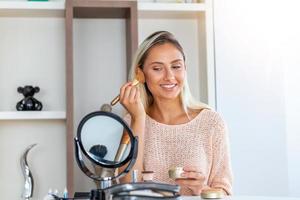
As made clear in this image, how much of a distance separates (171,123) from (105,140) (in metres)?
0.65

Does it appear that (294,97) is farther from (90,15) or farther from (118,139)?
(118,139)

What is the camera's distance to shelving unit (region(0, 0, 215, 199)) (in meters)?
1.99

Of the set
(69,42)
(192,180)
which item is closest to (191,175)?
(192,180)

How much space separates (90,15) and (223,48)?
2.06 ft

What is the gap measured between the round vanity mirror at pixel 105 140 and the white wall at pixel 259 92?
1370 millimetres

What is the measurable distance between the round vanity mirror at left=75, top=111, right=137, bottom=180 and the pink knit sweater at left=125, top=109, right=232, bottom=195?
0.48 meters

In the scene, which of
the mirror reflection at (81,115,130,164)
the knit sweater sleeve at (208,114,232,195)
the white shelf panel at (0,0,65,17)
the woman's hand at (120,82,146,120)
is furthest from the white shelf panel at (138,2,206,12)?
the mirror reflection at (81,115,130,164)

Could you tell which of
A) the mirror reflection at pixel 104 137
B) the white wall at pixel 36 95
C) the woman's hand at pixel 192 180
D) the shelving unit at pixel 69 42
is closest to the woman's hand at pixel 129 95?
the woman's hand at pixel 192 180

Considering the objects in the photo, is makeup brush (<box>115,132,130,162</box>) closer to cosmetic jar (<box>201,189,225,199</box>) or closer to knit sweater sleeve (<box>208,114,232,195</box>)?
cosmetic jar (<box>201,189,225,199</box>)

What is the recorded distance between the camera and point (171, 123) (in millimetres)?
1330

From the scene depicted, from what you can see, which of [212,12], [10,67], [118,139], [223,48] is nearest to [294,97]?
[223,48]

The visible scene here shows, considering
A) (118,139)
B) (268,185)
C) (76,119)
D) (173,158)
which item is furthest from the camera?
(76,119)

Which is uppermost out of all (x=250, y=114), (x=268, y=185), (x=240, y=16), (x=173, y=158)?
(x=240, y=16)

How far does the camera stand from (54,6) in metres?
2.03
